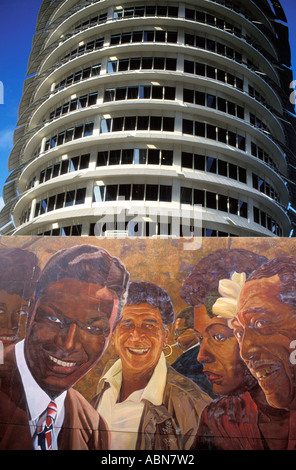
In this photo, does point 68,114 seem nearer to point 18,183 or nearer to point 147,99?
point 147,99

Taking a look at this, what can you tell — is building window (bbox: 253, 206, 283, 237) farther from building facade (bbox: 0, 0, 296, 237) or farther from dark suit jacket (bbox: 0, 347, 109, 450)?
dark suit jacket (bbox: 0, 347, 109, 450)

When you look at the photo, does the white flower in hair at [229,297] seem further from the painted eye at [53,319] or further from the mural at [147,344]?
the painted eye at [53,319]

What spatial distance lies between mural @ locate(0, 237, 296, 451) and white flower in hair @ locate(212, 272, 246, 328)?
0.03m

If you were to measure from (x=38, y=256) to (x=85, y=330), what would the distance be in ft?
10.1

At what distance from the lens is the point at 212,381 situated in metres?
12.4

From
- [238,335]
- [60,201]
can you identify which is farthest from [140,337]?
[60,201]

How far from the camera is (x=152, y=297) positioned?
13.4 m

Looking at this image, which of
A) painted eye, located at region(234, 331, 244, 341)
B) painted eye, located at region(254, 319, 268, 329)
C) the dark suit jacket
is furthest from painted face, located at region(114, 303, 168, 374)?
painted eye, located at region(254, 319, 268, 329)

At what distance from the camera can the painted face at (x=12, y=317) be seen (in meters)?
13.4

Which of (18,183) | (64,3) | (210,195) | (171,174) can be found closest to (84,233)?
(171,174)

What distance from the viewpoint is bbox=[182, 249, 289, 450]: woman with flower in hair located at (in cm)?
1175

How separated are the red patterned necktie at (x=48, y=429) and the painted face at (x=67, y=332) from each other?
16.9 inches

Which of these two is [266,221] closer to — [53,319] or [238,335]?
[238,335]

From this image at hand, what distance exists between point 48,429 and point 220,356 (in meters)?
5.61
